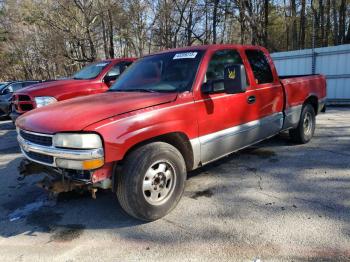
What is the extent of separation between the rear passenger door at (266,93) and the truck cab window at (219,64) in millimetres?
357

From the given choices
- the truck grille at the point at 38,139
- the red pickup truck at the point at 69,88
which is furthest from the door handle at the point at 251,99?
the red pickup truck at the point at 69,88

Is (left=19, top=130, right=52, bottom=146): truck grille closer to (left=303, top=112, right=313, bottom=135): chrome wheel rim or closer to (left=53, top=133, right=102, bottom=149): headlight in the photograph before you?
(left=53, top=133, right=102, bottom=149): headlight

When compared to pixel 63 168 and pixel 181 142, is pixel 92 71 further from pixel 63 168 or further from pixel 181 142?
pixel 63 168

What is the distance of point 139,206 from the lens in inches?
137

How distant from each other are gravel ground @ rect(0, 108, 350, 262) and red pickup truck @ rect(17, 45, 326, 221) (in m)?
0.38

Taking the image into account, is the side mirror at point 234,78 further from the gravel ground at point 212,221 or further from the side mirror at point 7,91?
the side mirror at point 7,91

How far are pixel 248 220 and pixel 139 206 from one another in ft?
3.83

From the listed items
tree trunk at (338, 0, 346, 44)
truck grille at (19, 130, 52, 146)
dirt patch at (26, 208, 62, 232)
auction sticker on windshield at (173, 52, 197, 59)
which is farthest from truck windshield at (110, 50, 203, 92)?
tree trunk at (338, 0, 346, 44)

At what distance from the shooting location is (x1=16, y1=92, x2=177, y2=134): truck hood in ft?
10.8

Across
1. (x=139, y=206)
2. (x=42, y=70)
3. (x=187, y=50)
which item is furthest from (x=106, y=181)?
(x=42, y=70)

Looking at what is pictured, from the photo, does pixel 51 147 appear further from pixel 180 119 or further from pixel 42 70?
pixel 42 70

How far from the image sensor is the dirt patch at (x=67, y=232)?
3492 mm

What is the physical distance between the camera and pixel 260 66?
211 inches

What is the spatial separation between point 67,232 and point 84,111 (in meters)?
1.31
